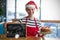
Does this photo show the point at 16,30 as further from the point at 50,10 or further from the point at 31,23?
the point at 50,10

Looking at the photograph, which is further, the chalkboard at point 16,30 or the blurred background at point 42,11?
the blurred background at point 42,11

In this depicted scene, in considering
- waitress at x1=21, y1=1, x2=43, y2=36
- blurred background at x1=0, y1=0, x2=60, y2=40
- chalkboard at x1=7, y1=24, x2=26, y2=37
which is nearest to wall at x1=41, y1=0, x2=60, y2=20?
blurred background at x1=0, y1=0, x2=60, y2=40

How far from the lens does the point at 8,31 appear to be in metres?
1.42

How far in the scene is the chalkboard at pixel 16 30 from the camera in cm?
141

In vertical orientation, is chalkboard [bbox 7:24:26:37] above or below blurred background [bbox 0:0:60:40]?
below

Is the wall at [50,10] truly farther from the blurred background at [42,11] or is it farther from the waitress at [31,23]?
the waitress at [31,23]

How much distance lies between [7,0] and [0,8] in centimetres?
39

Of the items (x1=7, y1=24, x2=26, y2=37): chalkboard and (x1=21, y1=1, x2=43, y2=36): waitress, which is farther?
(x1=21, y1=1, x2=43, y2=36): waitress

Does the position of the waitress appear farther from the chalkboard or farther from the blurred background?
the blurred background

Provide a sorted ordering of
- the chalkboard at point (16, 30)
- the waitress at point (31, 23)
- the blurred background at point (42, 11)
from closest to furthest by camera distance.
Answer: the chalkboard at point (16, 30) → the waitress at point (31, 23) → the blurred background at point (42, 11)

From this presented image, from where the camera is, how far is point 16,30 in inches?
55.6

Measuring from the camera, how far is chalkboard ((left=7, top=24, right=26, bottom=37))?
4.63 feet

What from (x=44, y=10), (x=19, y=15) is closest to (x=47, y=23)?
(x=44, y=10)

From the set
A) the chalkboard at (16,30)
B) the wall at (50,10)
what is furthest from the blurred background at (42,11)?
the chalkboard at (16,30)
